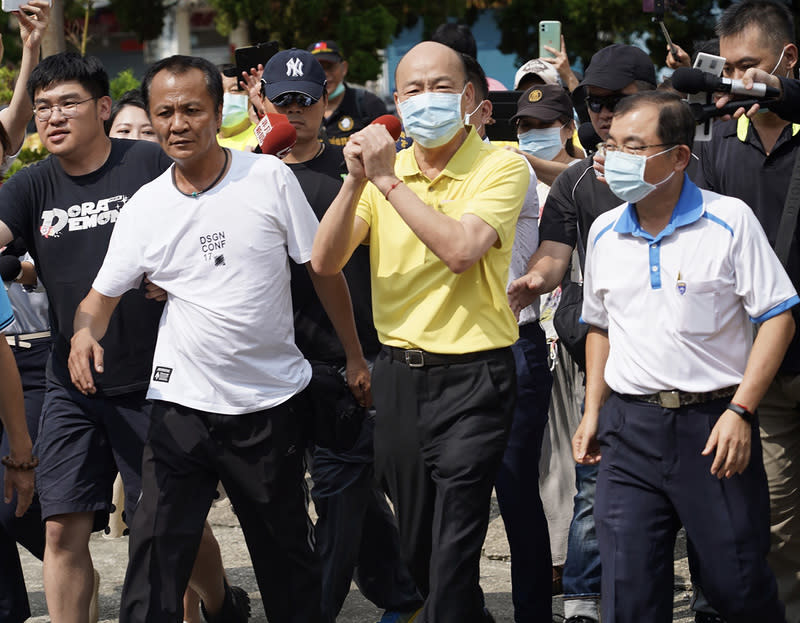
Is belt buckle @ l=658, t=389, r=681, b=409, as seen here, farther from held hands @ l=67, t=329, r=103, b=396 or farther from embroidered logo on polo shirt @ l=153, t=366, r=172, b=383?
A: held hands @ l=67, t=329, r=103, b=396

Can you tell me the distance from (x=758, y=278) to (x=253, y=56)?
3.16 meters

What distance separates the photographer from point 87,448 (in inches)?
196

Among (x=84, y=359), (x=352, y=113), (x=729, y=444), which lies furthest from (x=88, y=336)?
(x=352, y=113)

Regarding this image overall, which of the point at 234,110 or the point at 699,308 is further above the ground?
the point at 234,110

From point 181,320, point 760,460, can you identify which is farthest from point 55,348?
point 760,460

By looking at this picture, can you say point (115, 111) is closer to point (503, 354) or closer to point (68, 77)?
point (68, 77)

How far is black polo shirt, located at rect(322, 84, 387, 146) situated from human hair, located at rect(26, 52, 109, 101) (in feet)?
9.69

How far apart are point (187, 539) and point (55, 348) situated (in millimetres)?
1062

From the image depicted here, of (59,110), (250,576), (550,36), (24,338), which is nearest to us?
(59,110)

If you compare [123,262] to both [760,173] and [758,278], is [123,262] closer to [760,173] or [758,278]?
[758,278]

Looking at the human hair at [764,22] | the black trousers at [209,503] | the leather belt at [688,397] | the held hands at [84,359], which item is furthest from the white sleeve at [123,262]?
the human hair at [764,22]

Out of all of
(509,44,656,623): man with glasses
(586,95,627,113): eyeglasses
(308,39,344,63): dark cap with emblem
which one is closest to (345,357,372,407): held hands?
(509,44,656,623): man with glasses

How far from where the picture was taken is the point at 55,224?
491 centimetres

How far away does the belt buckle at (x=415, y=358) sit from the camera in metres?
4.40
